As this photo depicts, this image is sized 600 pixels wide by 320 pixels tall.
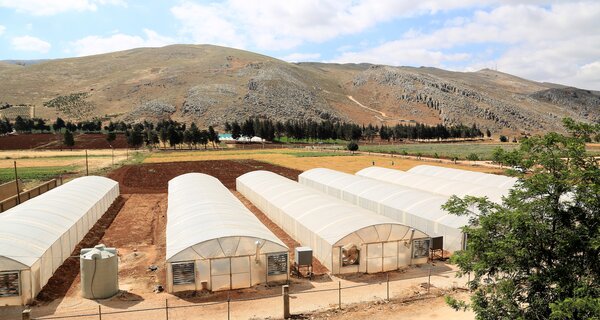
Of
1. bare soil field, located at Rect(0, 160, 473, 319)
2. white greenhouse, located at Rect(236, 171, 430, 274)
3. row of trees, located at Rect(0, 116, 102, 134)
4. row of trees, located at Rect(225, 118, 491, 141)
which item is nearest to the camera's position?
bare soil field, located at Rect(0, 160, 473, 319)

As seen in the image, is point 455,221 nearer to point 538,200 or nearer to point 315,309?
point 315,309

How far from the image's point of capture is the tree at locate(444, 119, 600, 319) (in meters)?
12.1

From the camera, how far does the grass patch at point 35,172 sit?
6581 cm

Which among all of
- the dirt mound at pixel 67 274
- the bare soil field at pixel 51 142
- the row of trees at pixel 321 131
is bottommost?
the dirt mound at pixel 67 274

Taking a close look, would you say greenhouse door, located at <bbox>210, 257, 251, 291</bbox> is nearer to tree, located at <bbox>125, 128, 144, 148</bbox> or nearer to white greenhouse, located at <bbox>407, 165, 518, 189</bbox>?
white greenhouse, located at <bbox>407, 165, 518, 189</bbox>

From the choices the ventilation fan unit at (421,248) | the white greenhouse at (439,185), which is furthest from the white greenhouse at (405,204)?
the white greenhouse at (439,185)

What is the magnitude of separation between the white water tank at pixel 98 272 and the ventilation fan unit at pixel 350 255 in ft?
43.6

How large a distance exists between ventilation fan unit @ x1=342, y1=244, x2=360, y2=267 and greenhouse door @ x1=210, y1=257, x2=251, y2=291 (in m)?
6.14

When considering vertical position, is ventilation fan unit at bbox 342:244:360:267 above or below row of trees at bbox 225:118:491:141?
below

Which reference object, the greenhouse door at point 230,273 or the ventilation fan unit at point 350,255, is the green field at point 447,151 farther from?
the greenhouse door at point 230,273

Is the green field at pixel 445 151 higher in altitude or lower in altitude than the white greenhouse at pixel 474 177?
lower

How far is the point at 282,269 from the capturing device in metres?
24.3

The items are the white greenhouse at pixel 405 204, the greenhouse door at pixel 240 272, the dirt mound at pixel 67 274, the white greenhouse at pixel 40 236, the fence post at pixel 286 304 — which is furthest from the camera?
the white greenhouse at pixel 405 204

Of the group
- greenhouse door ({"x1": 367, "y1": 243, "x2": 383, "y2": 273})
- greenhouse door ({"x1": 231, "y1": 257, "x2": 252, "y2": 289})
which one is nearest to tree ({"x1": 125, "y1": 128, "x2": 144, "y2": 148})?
greenhouse door ({"x1": 231, "y1": 257, "x2": 252, "y2": 289})
